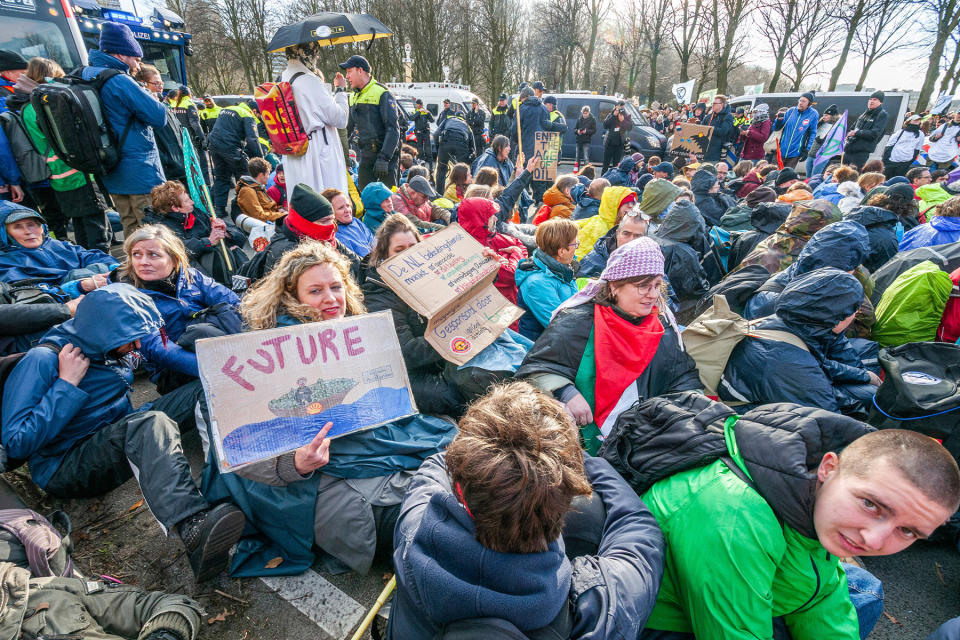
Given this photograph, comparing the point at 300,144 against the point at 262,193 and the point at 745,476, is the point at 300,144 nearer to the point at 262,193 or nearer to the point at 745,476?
the point at 262,193

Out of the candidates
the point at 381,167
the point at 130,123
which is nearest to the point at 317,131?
the point at 381,167

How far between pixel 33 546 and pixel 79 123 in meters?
4.33

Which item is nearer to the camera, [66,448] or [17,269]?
[66,448]

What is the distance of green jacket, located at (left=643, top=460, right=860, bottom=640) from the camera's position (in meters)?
1.35

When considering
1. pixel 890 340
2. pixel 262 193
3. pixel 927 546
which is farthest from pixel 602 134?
pixel 927 546

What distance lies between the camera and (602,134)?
16250 mm

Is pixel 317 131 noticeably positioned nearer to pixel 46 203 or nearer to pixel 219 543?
pixel 46 203

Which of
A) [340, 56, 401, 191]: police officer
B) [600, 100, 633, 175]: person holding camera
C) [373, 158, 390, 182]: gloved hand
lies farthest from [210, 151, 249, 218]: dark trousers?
[600, 100, 633, 175]: person holding camera

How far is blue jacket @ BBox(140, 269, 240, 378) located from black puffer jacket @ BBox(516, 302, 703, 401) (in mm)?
2015

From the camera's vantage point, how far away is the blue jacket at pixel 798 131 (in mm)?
11445

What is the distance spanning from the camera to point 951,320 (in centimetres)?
331

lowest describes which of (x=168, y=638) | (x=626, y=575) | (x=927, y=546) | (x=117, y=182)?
(x=927, y=546)

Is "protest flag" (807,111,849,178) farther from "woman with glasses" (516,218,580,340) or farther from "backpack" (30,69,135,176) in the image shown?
"backpack" (30,69,135,176)

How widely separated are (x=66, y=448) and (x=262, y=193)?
4.44 m
